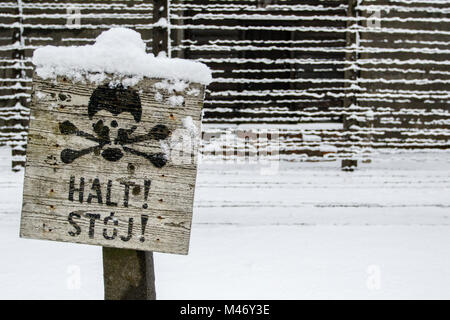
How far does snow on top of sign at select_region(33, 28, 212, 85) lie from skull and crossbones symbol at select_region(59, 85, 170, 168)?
0.04 m

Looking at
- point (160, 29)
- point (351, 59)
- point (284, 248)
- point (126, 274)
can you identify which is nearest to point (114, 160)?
point (126, 274)

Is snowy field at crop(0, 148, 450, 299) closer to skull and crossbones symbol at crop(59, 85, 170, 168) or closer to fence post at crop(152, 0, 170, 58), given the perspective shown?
skull and crossbones symbol at crop(59, 85, 170, 168)

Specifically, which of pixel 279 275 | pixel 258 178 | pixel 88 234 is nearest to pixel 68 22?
pixel 258 178

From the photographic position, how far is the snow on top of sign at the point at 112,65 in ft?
3.46

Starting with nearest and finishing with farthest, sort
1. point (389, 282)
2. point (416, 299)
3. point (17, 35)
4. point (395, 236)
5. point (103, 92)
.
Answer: point (103, 92) < point (416, 299) < point (389, 282) < point (395, 236) < point (17, 35)

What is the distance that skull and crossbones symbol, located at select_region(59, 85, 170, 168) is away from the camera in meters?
1.08

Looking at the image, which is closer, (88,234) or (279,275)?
(88,234)

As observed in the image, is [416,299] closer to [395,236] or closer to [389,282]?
[389,282]

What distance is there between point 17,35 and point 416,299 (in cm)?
382

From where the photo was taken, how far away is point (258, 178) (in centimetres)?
405

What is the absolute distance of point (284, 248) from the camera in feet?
8.82

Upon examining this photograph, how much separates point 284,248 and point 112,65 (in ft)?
6.48

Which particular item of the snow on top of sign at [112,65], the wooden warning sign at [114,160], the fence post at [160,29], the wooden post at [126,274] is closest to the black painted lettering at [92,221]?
the wooden warning sign at [114,160]

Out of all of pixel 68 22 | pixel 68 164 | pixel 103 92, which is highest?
pixel 68 22
